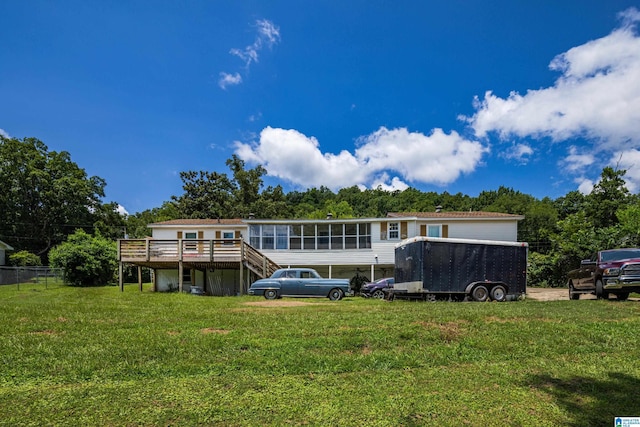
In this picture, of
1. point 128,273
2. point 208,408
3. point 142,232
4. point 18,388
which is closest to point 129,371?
point 18,388

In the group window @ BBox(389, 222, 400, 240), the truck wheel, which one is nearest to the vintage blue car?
window @ BBox(389, 222, 400, 240)

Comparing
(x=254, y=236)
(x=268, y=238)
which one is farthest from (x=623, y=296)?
(x=254, y=236)

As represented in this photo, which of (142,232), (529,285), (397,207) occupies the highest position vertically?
(397,207)

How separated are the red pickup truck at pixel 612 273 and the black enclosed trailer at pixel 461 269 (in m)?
2.04

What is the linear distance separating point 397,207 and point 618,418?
58.7 m

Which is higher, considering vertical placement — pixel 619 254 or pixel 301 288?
pixel 619 254

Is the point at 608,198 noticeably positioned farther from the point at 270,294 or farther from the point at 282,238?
the point at 270,294

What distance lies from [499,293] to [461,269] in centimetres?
184

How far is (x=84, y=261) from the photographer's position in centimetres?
2855

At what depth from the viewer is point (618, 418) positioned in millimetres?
3617

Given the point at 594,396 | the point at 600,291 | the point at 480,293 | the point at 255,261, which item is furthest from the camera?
the point at 255,261

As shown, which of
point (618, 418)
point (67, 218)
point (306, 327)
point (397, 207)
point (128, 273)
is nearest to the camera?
point (618, 418)

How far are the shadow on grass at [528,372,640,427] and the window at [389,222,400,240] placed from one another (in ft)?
66.1

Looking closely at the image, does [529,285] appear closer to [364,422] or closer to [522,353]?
[522,353]
